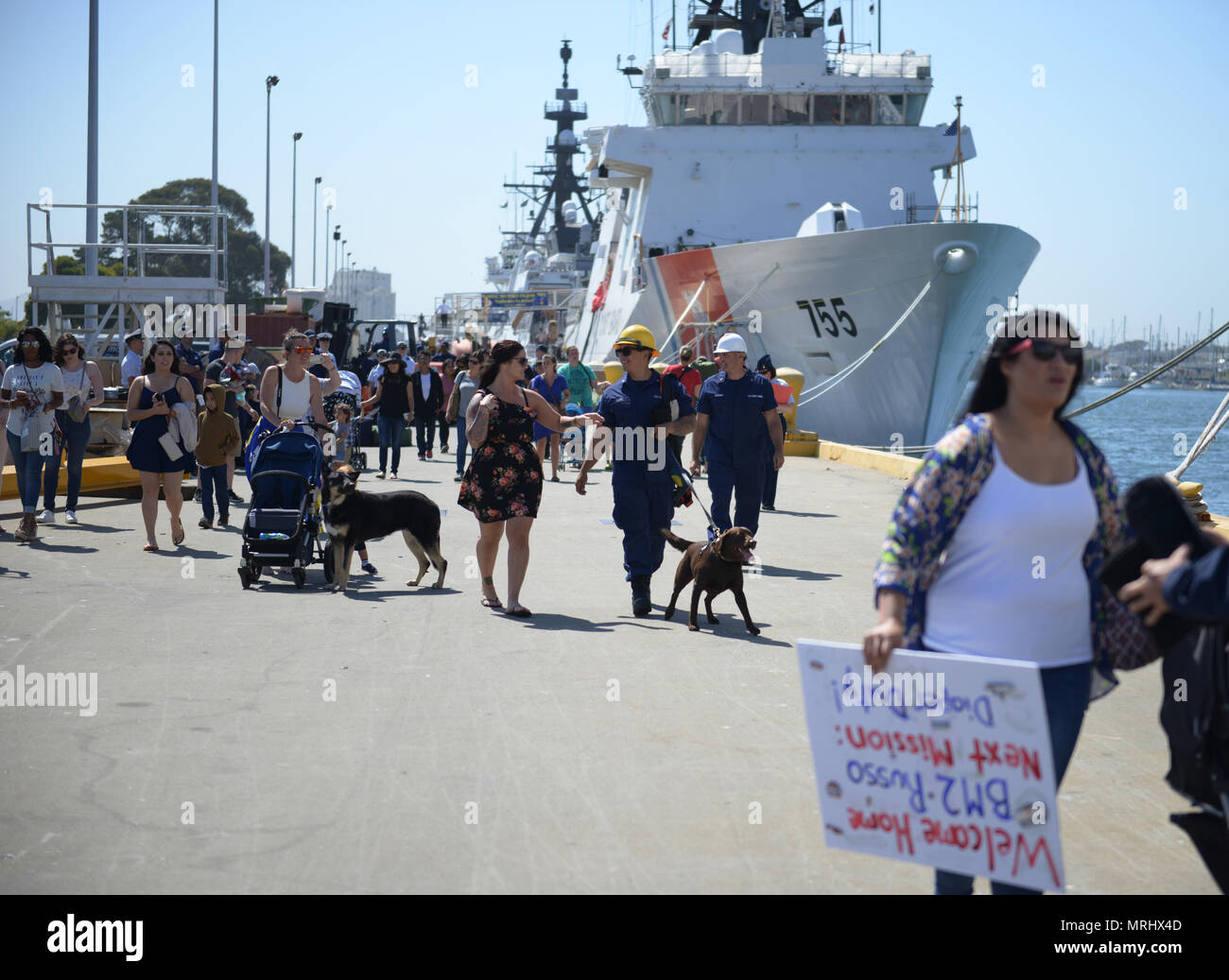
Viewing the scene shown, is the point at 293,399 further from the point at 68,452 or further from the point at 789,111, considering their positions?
the point at 789,111

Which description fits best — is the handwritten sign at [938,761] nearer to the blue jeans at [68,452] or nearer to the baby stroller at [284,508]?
the baby stroller at [284,508]

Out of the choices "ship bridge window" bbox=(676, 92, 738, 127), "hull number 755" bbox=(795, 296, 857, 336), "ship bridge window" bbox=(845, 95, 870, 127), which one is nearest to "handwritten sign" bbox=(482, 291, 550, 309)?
"ship bridge window" bbox=(676, 92, 738, 127)

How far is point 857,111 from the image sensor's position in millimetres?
31812

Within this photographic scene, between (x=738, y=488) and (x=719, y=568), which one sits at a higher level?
(x=738, y=488)

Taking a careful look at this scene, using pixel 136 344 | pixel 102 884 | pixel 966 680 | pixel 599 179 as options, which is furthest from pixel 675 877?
pixel 599 179

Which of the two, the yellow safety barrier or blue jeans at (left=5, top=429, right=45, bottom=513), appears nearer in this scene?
blue jeans at (left=5, top=429, right=45, bottom=513)

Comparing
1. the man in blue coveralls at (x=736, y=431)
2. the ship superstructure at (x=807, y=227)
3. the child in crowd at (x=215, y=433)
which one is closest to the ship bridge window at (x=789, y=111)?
the ship superstructure at (x=807, y=227)

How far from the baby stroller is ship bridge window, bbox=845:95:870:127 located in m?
23.6

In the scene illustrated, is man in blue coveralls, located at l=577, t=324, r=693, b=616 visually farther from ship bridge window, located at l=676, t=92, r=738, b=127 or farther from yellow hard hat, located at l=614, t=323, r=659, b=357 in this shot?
ship bridge window, located at l=676, t=92, r=738, b=127

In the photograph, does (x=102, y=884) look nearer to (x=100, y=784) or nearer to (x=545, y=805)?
(x=100, y=784)

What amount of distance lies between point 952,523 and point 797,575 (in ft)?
24.6

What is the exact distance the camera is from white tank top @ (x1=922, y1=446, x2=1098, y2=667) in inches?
139

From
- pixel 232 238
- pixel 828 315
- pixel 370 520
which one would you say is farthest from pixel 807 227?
pixel 232 238

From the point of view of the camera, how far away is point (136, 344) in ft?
57.8
